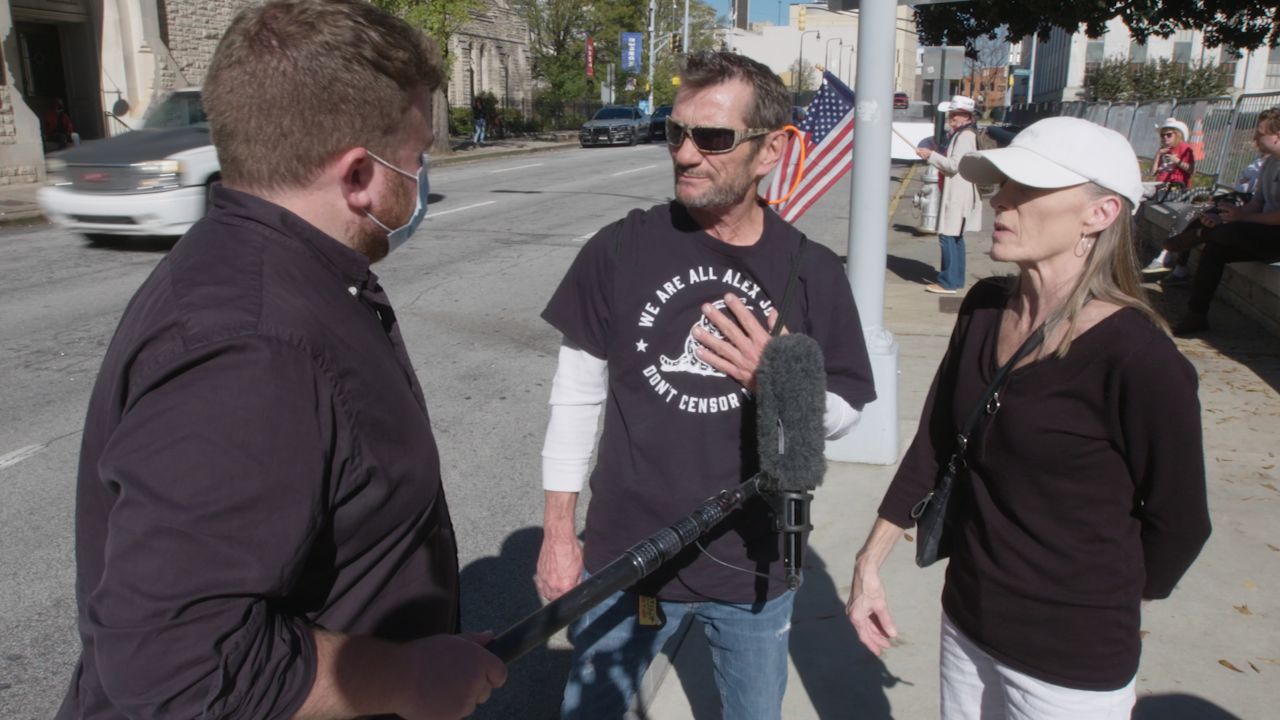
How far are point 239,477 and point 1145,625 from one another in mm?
3677

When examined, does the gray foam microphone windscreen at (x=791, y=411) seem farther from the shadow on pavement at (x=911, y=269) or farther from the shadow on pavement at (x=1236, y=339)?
the shadow on pavement at (x=911, y=269)

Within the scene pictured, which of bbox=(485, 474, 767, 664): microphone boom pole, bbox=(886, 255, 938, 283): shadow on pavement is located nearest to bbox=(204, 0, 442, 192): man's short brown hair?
bbox=(485, 474, 767, 664): microphone boom pole

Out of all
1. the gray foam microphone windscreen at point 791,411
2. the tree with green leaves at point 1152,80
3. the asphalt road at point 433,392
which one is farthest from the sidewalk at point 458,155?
the tree with green leaves at point 1152,80

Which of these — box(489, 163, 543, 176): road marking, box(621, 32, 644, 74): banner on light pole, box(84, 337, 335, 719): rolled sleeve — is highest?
box(621, 32, 644, 74): banner on light pole

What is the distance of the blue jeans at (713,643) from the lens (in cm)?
248

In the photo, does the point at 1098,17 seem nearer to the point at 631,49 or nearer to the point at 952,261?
the point at 952,261

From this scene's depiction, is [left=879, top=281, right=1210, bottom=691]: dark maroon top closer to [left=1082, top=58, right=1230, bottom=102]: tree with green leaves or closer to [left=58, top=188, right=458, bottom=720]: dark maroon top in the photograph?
[left=58, top=188, right=458, bottom=720]: dark maroon top

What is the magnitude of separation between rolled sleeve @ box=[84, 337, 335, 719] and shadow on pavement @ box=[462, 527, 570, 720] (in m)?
2.26

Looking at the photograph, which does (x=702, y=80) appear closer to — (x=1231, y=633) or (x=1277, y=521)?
(x=1231, y=633)

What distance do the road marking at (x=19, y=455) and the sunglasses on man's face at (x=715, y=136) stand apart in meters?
4.46

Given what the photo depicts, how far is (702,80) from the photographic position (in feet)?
8.32

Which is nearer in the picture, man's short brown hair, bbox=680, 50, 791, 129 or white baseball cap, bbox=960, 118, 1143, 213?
white baseball cap, bbox=960, 118, 1143, 213

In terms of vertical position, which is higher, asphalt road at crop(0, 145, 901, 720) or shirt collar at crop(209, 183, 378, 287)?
shirt collar at crop(209, 183, 378, 287)

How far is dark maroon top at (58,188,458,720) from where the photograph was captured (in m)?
1.16
